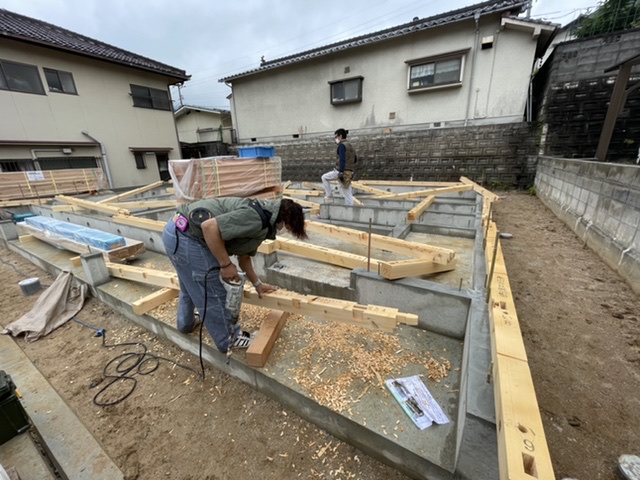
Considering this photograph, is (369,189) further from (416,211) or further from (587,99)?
(587,99)

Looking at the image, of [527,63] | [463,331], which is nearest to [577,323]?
[463,331]

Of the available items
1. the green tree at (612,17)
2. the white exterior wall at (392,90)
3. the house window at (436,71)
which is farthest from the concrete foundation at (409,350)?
the green tree at (612,17)

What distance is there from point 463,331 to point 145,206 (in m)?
6.81

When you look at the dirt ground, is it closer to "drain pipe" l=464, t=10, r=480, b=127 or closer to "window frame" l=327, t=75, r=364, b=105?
"drain pipe" l=464, t=10, r=480, b=127

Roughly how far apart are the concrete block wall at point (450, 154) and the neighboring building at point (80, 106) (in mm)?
7509

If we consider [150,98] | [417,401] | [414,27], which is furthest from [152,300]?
[150,98]

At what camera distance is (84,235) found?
13.1 ft

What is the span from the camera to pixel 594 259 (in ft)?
10.9

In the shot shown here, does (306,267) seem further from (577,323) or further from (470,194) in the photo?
(470,194)

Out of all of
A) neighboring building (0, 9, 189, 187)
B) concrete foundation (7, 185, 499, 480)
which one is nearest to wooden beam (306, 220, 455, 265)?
concrete foundation (7, 185, 499, 480)

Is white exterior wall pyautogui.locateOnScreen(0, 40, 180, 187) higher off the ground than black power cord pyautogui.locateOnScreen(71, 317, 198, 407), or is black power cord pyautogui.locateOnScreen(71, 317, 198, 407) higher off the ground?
white exterior wall pyautogui.locateOnScreen(0, 40, 180, 187)

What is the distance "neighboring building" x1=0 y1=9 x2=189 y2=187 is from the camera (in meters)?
8.23

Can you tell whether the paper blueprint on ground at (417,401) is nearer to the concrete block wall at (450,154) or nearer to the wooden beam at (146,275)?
the wooden beam at (146,275)

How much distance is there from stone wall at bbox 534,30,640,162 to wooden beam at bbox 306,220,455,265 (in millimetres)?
7276
